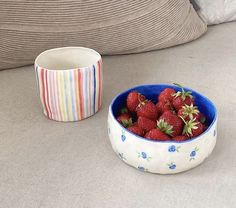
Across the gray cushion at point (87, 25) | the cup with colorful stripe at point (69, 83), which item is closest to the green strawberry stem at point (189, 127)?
the cup with colorful stripe at point (69, 83)

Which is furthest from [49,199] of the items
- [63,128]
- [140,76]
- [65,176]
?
[140,76]

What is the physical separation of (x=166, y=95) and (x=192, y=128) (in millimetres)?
83

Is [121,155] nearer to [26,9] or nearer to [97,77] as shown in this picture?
[97,77]

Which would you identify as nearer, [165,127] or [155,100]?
[165,127]

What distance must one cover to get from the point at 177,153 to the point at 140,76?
0.30m

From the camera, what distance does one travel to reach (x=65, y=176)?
0.60 metres

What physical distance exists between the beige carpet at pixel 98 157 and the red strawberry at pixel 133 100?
0.07 meters

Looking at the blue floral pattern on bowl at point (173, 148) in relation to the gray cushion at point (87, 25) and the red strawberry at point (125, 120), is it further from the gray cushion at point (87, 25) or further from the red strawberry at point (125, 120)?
the gray cushion at point (87, 25)

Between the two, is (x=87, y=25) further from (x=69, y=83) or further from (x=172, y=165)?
(x=172, y=165)

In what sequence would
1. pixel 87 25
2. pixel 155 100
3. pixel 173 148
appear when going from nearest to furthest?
pixel 173 148 → pixel 155 100 → pixel 87 25

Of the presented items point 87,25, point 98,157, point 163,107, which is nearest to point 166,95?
point 163,107

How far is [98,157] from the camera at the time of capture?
63 cm

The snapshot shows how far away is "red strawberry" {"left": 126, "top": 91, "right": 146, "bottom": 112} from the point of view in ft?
2.12

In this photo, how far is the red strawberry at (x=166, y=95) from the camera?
0.64 meters
